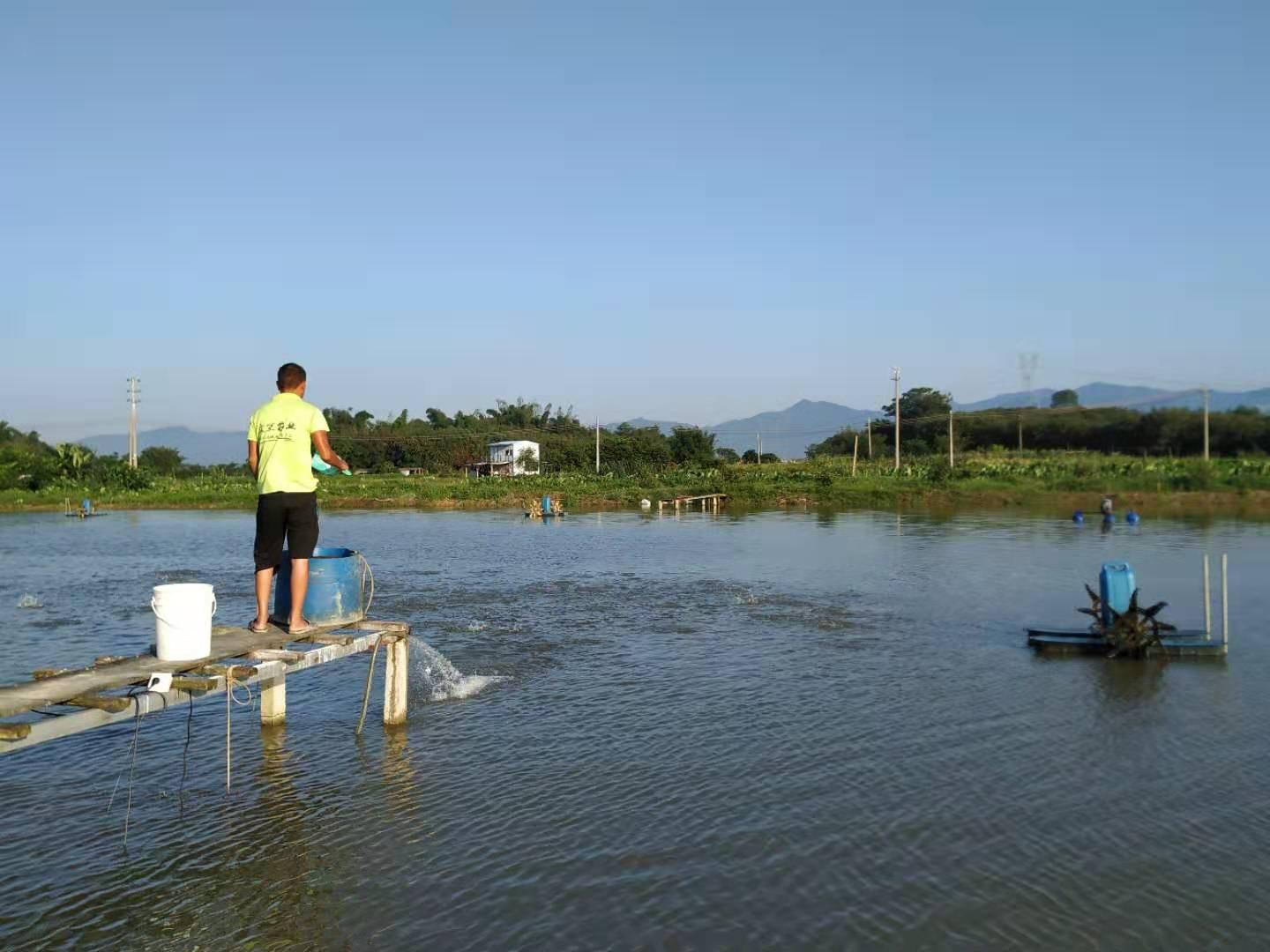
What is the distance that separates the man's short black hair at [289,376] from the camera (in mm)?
7551

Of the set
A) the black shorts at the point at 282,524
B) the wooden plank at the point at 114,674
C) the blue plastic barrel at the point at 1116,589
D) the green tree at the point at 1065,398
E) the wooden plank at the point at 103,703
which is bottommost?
the blue plastic barrel at the point at 1116,589

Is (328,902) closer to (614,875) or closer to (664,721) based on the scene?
(614,875)

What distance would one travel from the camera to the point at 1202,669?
11.9 m

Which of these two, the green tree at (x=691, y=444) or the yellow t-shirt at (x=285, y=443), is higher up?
the green tree at (x=691, y=444)

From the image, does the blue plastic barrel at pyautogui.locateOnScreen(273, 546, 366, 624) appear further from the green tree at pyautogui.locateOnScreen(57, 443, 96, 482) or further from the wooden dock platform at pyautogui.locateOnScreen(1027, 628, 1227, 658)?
the green tree at pyautogui.locateOnScreen(57, 443, 96, 482)

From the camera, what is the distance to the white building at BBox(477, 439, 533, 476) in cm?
7969

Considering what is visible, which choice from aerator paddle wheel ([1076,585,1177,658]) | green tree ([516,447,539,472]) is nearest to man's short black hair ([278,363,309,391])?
aerator paddle wheel ([1076,585,1177,658])

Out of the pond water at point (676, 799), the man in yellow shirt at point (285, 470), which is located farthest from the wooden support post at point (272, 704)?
the man in yellow shirt at point (285, 470)

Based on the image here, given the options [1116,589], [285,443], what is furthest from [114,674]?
[1116,589]

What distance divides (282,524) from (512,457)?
256 feet

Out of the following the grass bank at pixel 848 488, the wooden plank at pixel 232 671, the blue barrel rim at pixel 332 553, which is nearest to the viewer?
the wooden plank at pixel 232 671

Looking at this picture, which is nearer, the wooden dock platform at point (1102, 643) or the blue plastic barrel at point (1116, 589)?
the wooden dock platform at point (1102, 643)

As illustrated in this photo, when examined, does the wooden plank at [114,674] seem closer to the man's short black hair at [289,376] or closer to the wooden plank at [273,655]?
the wooden plank at [273,655]

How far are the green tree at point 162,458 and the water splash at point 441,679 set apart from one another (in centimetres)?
7817
